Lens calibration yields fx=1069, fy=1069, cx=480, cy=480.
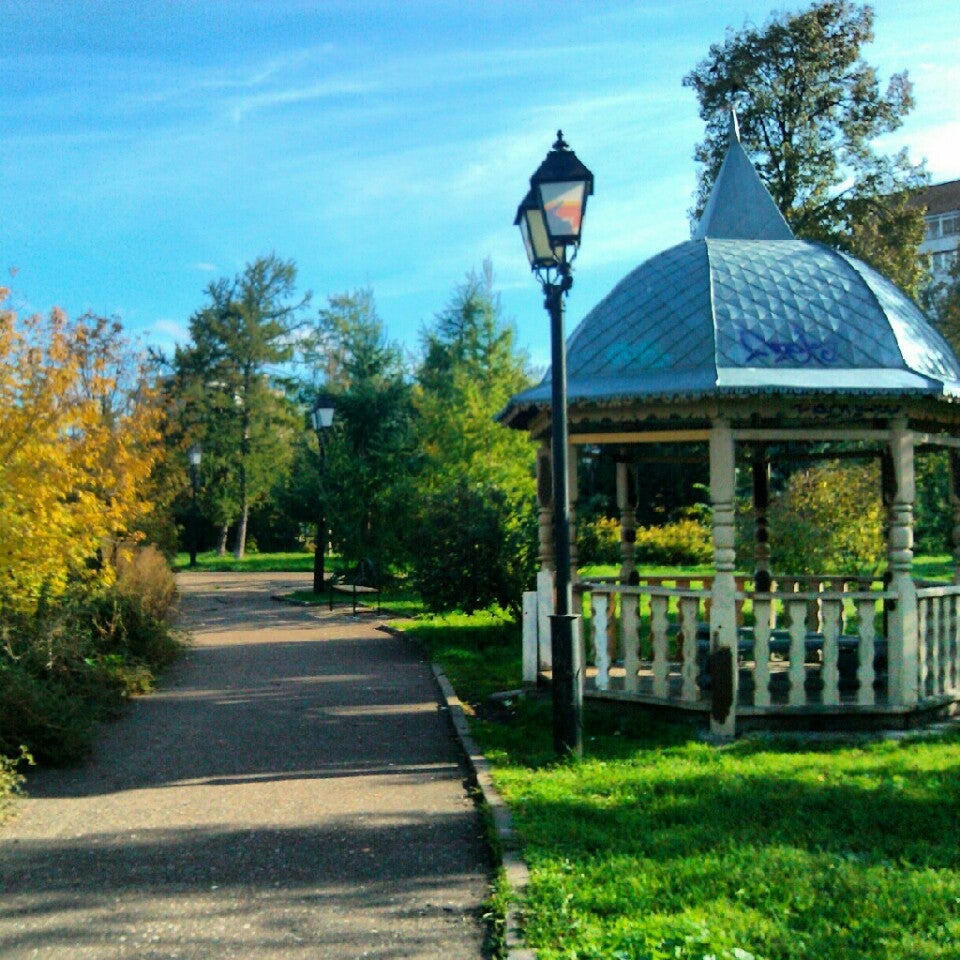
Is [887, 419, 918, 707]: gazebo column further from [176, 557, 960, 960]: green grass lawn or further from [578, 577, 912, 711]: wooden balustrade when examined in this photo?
[176, 557, 960, 960]: green grass lawn

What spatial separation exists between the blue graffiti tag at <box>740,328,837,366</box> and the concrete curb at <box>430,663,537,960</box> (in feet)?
12.8

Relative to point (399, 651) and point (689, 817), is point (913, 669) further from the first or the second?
point (399, 651)

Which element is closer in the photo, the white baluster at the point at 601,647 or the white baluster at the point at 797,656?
the white baluster at the point at 797,656

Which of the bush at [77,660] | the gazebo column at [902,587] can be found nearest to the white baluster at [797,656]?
the gazebo column at [902,587]

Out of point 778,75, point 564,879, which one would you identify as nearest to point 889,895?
point 564,879

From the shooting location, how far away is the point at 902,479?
882 cm

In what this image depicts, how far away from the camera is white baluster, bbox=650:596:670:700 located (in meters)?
Result: 8.97

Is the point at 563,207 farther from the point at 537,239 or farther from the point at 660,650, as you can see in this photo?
the point at 660,650

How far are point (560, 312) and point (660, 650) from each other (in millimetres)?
3032

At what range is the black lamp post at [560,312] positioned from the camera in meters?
7.80

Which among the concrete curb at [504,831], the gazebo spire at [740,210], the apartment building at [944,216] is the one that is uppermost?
the apartment building at [944,216]

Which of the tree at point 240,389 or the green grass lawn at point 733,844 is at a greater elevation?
the tree at point 240,389

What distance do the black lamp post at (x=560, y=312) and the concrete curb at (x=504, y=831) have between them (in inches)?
27.1

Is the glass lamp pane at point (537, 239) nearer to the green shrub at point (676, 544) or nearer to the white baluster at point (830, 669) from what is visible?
the white baluster at point (830, 669)
